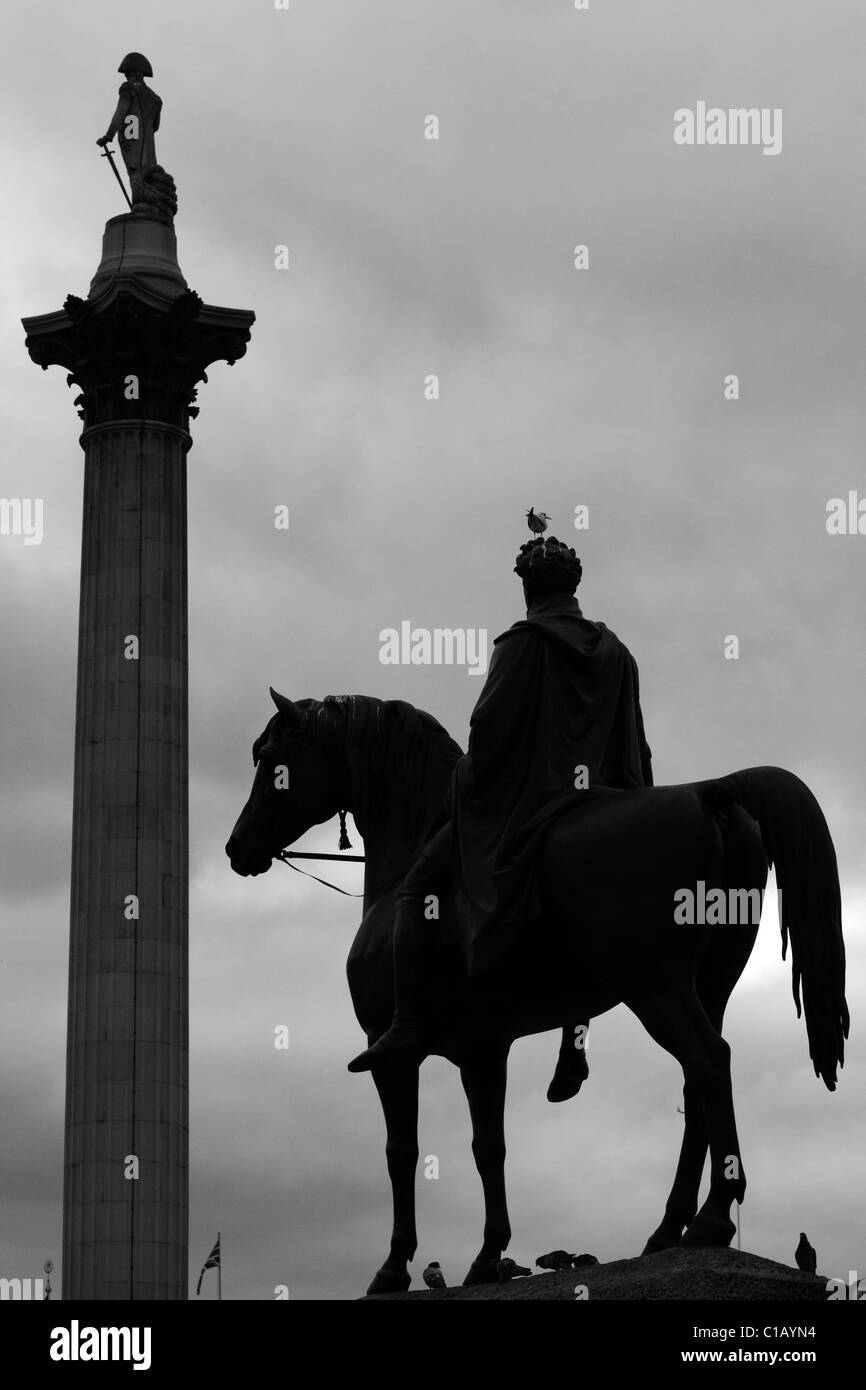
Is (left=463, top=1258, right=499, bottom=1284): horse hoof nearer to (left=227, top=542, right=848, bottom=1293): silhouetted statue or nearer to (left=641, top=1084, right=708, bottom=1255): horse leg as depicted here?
(left=227, top=542, right=848, bottom=1293): silhouetted statue

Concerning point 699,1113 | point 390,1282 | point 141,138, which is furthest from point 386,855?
point 141,138

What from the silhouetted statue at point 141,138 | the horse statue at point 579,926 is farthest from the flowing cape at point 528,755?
the silhouetted statue at point 141,138

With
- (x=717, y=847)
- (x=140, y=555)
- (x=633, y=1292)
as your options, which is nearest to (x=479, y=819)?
(x=717, y=847)

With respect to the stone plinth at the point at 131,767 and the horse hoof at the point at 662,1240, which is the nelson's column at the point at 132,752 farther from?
the horse hoof at the point at 662,1240

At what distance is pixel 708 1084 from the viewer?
10.9 metres

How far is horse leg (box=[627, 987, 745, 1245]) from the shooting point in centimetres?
1079

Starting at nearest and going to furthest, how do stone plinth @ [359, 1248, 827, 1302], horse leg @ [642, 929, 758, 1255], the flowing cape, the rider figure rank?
stone plinth @ [359, 1248, 827, 1302], horse leg @ [642, 929, 758, 1255], the flowing cape, the rider figure

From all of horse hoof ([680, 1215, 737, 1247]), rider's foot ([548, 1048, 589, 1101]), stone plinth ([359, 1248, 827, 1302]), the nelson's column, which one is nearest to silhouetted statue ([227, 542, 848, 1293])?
horse hoof ([680, 1215, 737, 1247])

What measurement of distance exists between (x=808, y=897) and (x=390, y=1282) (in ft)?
10.4

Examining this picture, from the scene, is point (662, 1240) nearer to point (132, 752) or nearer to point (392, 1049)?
point (392, 1049)

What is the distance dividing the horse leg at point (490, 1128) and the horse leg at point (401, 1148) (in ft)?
1.10

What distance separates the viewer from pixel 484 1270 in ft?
39.6

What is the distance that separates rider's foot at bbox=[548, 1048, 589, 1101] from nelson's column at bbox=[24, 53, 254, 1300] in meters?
31.2

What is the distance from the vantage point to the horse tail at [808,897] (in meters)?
10.8
